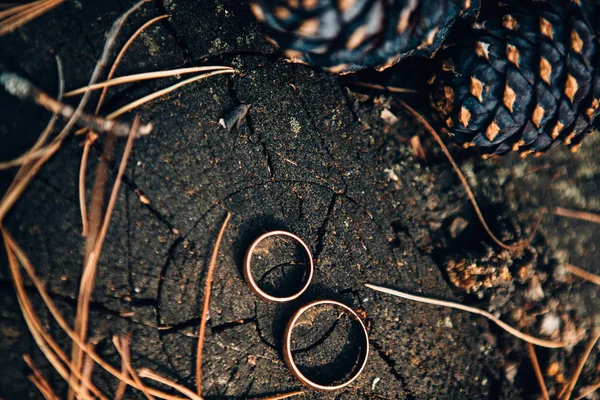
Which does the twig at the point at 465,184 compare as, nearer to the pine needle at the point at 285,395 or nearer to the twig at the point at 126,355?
the pine needle at the point at 285,395

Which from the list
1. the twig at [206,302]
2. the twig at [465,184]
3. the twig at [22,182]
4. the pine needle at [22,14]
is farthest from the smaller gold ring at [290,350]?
the pine needle at [22,14]

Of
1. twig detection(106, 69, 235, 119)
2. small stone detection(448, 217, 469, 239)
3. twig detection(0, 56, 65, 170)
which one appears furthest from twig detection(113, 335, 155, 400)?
small stone detection(448, 217, 469, 239)

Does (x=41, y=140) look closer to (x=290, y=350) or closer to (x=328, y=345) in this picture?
(x=290, y=350)

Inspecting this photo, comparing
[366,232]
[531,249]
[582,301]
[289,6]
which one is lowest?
[582,301]

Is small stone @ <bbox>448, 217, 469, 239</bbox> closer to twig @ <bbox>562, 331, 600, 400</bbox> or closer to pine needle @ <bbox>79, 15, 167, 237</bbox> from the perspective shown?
twig @ <bbox>562, 331, 600, 400</bbox>

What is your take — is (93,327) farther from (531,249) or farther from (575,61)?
(575,61)

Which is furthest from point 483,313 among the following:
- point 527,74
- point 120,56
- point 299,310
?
point 120,56

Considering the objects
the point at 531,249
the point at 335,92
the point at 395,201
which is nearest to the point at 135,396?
the point at 395,201
